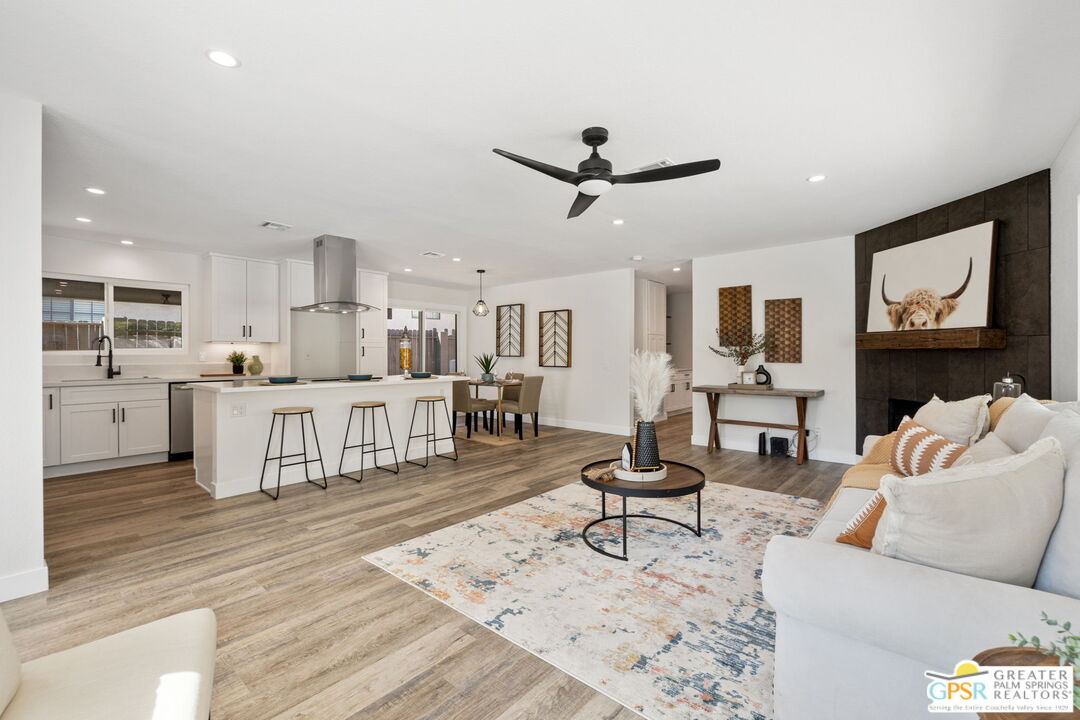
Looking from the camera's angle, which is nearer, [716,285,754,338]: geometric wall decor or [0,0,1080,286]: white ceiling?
[0,0,1080,286]: white ceiling

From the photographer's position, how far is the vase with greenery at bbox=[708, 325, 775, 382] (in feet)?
19.1

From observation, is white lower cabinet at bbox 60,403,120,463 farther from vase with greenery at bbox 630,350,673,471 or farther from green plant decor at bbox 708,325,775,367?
green plant decor at bbox 708,325,775,367

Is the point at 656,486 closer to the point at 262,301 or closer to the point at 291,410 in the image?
the point at 291,410

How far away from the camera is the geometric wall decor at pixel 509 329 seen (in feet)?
28.5

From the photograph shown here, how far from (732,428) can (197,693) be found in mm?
6015

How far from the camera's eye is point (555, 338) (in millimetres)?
8141

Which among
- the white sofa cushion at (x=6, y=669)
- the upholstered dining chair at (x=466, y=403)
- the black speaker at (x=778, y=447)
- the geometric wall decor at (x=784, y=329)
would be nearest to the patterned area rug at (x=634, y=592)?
the white sofa cushion at (x=6, y=669)

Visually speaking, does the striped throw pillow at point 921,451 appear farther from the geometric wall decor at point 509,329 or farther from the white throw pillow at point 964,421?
the geometric wall decor at point 509,329

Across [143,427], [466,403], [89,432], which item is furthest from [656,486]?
[89,432]

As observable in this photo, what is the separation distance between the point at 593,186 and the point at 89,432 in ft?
18.7

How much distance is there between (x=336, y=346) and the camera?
22.4ft

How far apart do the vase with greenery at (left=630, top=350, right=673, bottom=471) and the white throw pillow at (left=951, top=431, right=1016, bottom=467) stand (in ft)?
4.48

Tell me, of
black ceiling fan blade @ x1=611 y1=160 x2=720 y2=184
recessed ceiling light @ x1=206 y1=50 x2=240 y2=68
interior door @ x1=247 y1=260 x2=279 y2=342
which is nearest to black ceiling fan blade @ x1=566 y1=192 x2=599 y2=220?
black ceiling fan blade @ x1=611 y1=160 x2=720 y2=184

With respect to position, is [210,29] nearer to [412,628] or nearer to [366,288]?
[412,628]
